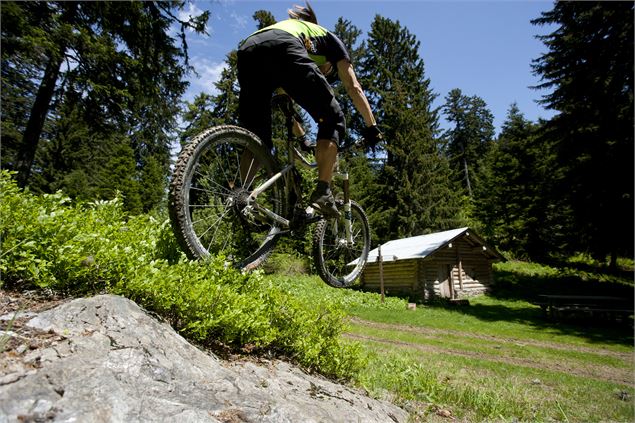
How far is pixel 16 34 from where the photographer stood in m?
8.86

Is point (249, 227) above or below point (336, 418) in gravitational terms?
above

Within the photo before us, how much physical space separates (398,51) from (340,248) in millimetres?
39725

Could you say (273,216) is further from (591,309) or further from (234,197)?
(591,309)

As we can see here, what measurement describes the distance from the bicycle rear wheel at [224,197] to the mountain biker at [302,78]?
12.7 inches

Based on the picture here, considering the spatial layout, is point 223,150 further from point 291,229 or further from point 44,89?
point 44,89

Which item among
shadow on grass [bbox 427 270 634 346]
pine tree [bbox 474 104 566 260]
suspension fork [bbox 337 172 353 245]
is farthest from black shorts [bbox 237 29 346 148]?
pine tree [bbox 474 104 566 260]

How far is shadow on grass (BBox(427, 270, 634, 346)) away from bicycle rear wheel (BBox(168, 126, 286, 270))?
58.1 ft

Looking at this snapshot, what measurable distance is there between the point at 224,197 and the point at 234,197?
0.17 m

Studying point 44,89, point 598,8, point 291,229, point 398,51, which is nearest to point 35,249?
point 291,229

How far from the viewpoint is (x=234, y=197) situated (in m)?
2.99

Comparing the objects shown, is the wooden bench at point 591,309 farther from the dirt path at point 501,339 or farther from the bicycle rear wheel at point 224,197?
the bicycle rear wheel at point 224,197

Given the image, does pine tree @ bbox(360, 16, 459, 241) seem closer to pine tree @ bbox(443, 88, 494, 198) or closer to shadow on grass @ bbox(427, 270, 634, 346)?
shadow on grass @ bbox(427, 270, 634, 346)

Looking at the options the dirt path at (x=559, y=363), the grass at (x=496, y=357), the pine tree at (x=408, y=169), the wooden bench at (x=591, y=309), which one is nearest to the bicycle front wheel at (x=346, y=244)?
the grass at (x=496, y=357)

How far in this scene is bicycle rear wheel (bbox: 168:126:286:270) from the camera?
2680mm
